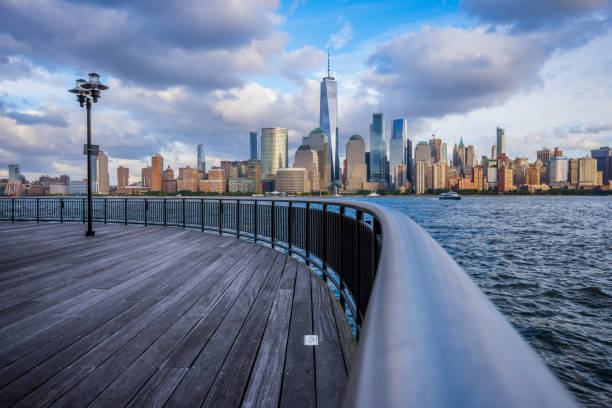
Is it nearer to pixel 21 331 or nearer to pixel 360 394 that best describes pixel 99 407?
pixel 21 331

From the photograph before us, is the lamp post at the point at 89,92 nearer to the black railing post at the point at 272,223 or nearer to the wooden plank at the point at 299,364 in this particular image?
the black railing post at the point at 272,223

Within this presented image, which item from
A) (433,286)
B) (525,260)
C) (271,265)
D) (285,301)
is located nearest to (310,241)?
(271,265)

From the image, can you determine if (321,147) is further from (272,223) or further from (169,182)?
(272,223)

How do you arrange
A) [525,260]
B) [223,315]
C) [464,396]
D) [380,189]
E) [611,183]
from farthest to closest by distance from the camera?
1. [380,189]
2. [611,183]
3. [525,260]
4. [223,315]
5. [464,396]

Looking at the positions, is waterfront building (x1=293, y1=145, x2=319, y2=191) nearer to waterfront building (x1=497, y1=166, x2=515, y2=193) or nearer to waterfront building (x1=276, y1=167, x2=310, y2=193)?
waterfront building (x1=276, y1=167, x2=310, y2=193)

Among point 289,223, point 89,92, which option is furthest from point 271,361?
point 89,92

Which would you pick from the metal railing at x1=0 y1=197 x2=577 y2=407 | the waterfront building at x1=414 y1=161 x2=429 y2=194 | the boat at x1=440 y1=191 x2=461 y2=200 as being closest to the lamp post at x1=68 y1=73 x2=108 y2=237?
the metal railing at x1=0 y1=197 x2=577 y2=407

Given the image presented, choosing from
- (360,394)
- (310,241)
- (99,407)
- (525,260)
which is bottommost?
(525,260)
